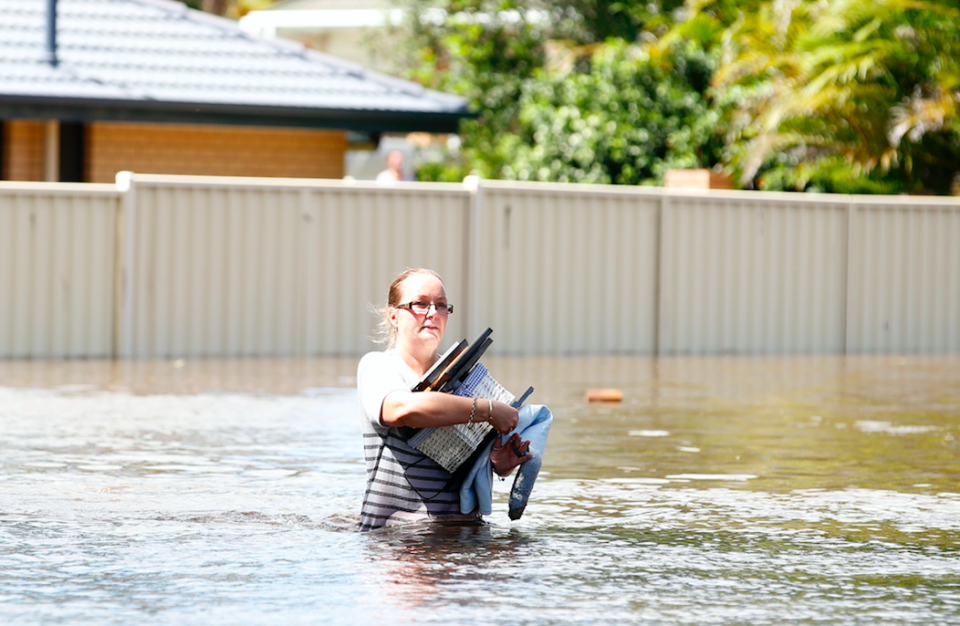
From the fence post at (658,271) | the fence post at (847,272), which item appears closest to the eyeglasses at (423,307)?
the fence post at (658,271)

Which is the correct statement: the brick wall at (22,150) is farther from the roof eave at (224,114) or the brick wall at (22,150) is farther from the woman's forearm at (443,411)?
the woman's forearm at (443,411)

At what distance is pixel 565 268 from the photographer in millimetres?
17391

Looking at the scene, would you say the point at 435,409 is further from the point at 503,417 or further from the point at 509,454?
the point at 509,454

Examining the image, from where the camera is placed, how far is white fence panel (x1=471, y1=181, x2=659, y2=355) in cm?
1706

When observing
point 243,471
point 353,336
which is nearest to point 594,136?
point 353,336

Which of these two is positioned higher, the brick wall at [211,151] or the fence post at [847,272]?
the brick wall at [211,151]

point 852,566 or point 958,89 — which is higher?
point 958,89

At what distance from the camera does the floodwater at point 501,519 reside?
5367 mm

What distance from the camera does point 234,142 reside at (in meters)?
20.3

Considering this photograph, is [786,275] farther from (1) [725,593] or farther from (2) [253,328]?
(1) [725,593]

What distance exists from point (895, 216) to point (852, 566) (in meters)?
13.4

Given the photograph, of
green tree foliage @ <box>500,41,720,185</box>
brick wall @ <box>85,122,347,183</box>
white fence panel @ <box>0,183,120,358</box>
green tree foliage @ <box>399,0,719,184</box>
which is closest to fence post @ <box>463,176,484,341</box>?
white fence panel @ <box>0,183,120,358</box>

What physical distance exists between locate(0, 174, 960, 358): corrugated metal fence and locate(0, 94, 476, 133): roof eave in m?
3.03

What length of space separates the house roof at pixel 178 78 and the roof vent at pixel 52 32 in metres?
0.10
